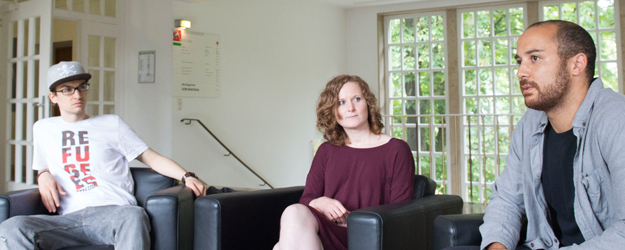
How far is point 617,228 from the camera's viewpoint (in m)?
1.24

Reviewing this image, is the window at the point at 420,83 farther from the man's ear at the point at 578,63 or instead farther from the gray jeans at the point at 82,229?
the man's ear at the point at 578,63

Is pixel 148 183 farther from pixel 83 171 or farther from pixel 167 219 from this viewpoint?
pixel 167 219

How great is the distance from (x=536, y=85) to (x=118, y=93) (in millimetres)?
4365

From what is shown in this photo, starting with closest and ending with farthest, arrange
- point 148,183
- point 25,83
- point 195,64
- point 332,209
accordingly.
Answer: point 332,209, point 148,183, point 25,83, point 195,64

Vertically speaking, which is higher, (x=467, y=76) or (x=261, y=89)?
(x=467, y=76)

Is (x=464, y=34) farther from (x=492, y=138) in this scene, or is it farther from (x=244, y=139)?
(x=244, y=139)

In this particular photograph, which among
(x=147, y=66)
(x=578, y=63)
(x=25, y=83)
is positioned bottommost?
(x=578, y=63)

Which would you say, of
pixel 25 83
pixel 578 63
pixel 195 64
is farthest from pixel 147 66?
pixel 578 63

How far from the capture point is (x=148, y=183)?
8.35ft

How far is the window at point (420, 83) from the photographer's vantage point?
6961 mm

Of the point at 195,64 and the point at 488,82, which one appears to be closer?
the point at 195,64

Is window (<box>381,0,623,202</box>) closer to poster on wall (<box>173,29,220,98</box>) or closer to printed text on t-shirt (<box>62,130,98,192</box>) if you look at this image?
poster on wall (<box>173,29,220,98</box>)

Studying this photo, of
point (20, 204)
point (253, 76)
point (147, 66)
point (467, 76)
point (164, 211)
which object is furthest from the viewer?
point (467, 76)

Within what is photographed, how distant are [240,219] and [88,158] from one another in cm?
83
